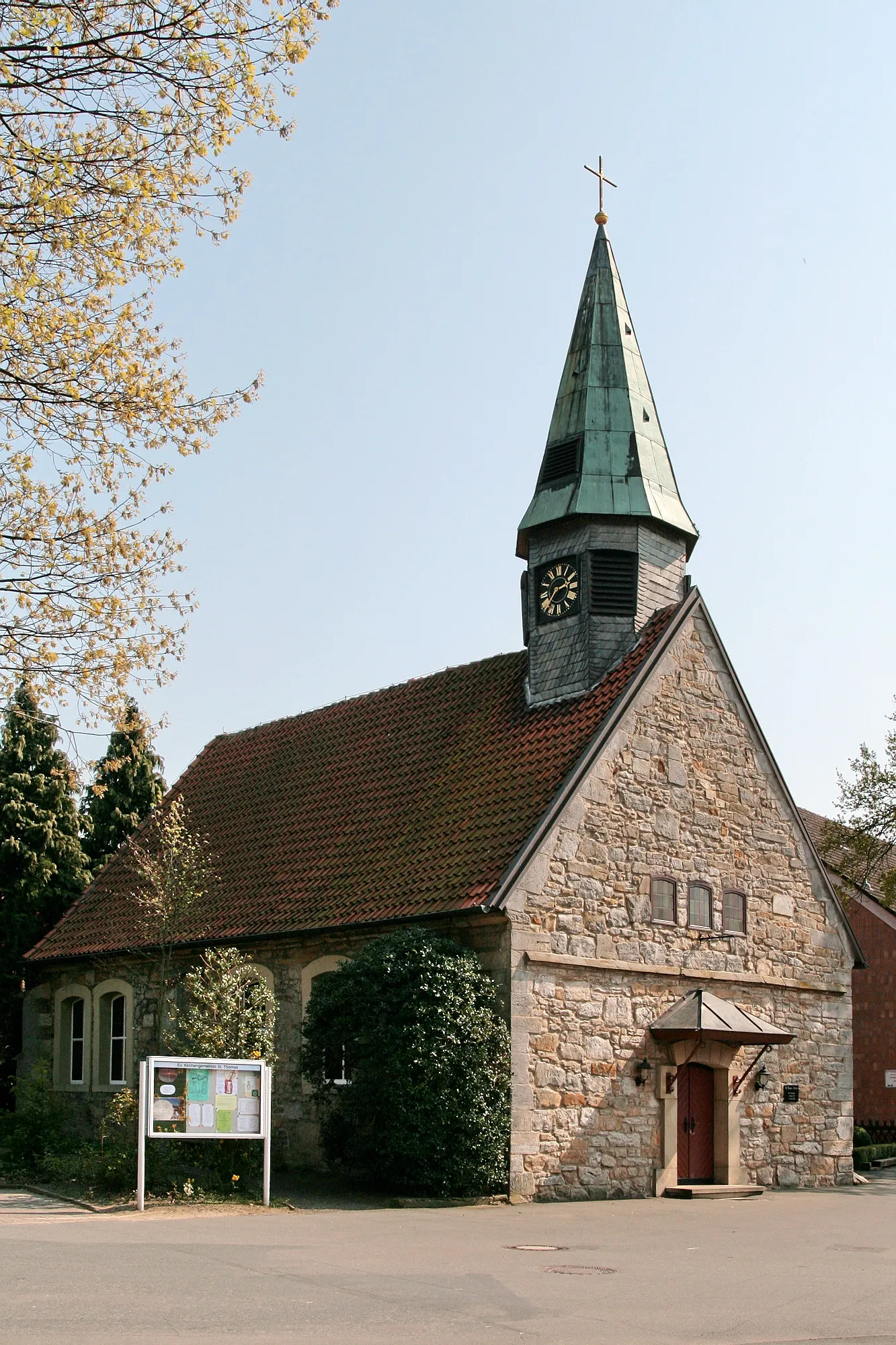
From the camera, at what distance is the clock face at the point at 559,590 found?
77.6 ft

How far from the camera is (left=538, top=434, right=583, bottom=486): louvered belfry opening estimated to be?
2475 cm

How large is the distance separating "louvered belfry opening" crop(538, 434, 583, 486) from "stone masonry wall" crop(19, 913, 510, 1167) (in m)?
8.61

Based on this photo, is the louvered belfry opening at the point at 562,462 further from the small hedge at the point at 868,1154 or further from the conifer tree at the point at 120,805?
the small hedge at the point at 868,1154

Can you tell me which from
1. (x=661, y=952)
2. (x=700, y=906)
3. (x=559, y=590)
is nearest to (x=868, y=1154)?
(x=700, y=906)

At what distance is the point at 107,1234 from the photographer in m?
13.1

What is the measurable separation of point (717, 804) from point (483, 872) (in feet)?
16.2

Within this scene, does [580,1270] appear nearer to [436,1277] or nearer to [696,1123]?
[436,1277]

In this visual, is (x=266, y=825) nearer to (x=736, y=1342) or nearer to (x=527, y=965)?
(x=527, y=965)

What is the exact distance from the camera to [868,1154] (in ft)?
99.8

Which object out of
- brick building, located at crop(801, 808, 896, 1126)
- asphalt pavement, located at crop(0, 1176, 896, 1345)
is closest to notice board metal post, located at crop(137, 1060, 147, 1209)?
asphalt pavement, located at crop(0, 1176, 896, 1345)

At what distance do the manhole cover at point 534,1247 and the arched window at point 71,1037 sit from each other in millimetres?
15848

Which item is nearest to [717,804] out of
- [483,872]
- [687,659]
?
[687,659]

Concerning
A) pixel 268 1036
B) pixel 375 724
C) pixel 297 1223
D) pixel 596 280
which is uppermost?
pixel 596 280

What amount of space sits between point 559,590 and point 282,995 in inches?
303
